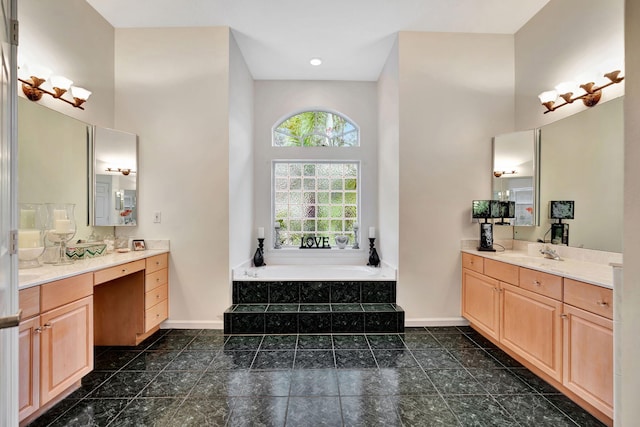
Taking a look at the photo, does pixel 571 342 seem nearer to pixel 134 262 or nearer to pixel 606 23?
pixel 606 23

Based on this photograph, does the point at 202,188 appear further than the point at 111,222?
Yes

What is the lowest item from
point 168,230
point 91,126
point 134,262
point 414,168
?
point 134,262

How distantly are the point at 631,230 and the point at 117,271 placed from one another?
2.95 metres

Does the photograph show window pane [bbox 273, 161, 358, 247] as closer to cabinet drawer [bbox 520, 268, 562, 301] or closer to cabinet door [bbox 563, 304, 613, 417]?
cabinet drawer [bbox 520, 268, 562, 301]

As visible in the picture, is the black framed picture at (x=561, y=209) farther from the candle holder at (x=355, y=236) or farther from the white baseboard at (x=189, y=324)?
the white baseboard at (x=189, y=324)

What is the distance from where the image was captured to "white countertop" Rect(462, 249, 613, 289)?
69.8 inches

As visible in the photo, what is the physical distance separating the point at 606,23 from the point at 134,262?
167 inches

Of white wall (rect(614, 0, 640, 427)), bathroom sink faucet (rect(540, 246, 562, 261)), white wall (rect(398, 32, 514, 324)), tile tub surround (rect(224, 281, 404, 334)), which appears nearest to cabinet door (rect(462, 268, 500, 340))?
white wall (rect(398, 32, 514, 324))

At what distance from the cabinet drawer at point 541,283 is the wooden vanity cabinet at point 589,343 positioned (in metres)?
0.07

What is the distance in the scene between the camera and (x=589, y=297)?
1.75 metres

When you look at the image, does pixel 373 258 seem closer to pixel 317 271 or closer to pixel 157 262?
pixel 317 271

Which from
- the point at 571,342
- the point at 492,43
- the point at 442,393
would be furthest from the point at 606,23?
the point at 442,393

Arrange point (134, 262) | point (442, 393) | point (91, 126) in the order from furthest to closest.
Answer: point (91, 126) < point (134, 262) < point (442, 393)

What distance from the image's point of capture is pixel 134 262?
2.57 metres
